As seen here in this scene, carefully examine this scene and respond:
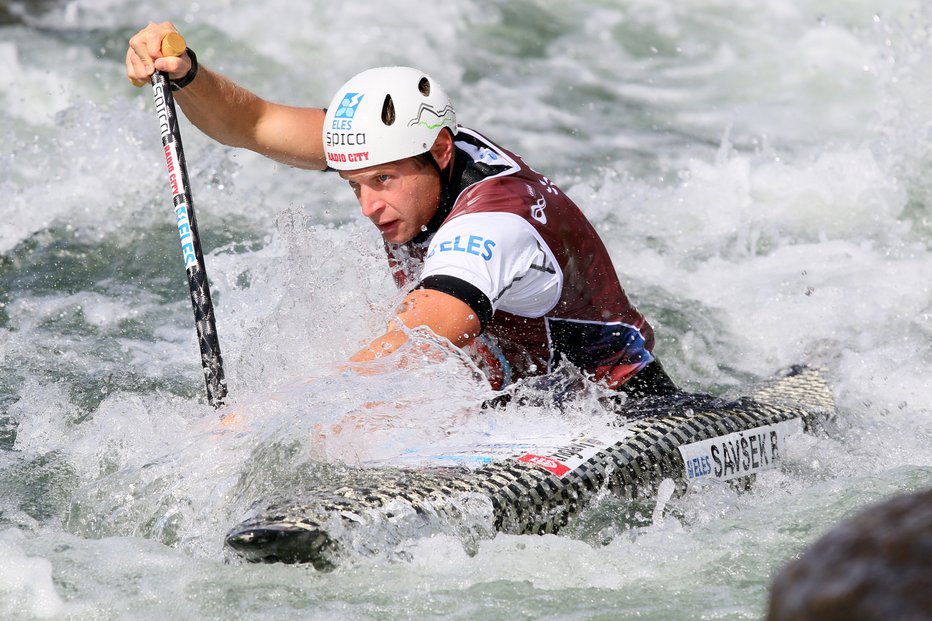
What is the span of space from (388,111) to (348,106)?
0.48ft

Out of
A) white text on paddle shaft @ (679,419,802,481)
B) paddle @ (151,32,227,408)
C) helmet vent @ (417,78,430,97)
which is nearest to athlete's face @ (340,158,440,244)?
helmet vent @ (417,78,430,97)

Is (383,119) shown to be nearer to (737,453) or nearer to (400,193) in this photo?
(400,193)

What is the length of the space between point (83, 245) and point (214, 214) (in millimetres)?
790

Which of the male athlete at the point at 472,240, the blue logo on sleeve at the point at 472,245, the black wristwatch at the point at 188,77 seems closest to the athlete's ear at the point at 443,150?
the male athlete at the point at 472,240

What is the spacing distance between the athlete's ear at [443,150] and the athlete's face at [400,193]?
0.04 meters

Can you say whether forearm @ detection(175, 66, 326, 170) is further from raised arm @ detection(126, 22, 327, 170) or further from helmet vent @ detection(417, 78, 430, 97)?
helmet vent @ detection(417, 78, 430, 97)

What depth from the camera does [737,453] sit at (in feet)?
13.2

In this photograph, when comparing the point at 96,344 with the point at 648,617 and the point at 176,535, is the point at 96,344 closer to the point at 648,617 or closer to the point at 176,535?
the point at 176,535

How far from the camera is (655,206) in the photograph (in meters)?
7.45

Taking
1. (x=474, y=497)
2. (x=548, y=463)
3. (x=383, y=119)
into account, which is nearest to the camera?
(x=474, y=497)

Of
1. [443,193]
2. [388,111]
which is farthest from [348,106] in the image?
[443,193]

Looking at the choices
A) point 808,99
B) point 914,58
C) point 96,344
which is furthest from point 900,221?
point 96,344

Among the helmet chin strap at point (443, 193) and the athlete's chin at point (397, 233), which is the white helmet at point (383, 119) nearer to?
the helmet chin strap at point (443, 193)

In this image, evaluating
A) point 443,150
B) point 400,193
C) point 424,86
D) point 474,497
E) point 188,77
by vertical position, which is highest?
point 188,77
